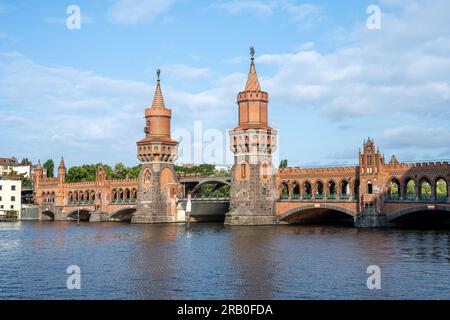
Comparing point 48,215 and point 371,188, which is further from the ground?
point 371,188

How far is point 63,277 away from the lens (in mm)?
40531

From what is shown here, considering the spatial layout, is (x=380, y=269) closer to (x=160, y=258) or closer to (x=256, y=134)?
(x=160, y=258)

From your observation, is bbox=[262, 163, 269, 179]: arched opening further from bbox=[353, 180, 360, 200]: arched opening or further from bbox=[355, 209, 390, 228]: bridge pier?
bbox=[355, 209, 390, 228]: bridge pier

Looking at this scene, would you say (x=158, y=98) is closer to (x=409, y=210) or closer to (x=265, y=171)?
(x=265, y=171)

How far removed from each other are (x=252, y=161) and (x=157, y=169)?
945 inches

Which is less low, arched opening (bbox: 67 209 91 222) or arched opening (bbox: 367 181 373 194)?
arched opening (bbox: 367 181 373 194)

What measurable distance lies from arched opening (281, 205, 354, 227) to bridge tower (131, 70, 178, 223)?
85.2 feet

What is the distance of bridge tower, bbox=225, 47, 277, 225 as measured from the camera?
95.2 meters

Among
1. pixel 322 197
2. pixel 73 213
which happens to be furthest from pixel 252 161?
pixel 73 213

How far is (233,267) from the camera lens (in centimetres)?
4459

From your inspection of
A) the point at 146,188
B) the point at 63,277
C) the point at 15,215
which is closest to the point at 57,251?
the point at 63,277

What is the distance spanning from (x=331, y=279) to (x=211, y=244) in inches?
1064

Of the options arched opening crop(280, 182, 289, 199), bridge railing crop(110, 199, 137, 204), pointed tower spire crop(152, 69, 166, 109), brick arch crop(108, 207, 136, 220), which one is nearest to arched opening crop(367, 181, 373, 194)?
arched opening crop(280, 182, 289, 199)

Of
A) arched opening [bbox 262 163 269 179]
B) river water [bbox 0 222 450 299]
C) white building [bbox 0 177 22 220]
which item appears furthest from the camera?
white building [bbox 0 177 22 220]
